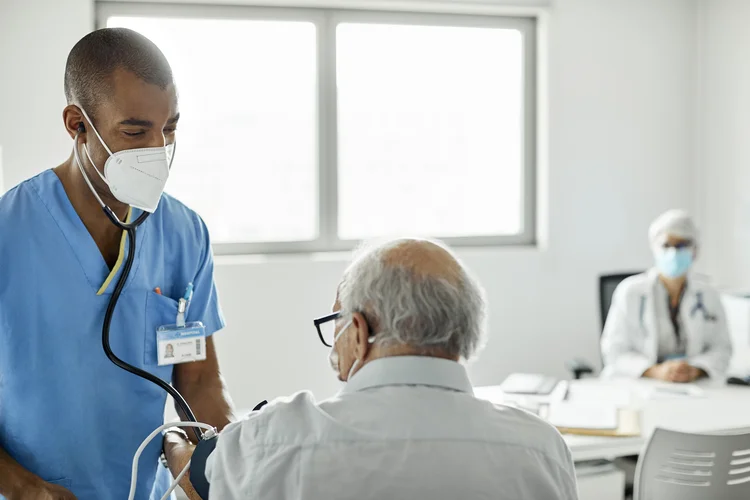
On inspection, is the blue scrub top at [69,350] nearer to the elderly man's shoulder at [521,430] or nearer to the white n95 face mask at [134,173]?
the white n95 face mask at [134,173]

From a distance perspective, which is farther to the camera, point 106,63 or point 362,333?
point 106,63

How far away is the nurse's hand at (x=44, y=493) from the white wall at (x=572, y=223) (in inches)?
100

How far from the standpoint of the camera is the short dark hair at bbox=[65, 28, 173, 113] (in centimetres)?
128

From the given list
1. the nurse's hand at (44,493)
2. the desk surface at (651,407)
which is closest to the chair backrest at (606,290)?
the desk surface at (651,407)

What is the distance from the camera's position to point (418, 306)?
105cm

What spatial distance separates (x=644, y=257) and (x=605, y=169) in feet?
1.85

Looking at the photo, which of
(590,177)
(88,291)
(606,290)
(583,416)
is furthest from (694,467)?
(590,177)

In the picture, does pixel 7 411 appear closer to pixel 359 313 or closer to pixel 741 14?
pixel 359 313

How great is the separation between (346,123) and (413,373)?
3.15 m

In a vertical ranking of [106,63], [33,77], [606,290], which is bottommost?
[606,290]

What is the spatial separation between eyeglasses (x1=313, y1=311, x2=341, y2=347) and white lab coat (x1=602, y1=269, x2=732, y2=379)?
2228mm

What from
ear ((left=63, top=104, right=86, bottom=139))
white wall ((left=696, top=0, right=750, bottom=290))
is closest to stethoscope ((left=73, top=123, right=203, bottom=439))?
ear ((left=63, top=104, right=86, bottom=139))

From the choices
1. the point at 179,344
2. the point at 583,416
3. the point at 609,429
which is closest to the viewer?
the point at 179,344

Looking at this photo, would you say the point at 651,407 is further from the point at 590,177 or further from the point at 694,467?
the point at 590,177
